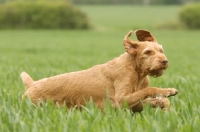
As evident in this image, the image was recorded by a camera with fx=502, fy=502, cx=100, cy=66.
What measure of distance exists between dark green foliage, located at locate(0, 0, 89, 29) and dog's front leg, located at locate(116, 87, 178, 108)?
42.2 metres

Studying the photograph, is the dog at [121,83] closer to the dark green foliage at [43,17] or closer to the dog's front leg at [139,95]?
the dog's front leg at [139,95]

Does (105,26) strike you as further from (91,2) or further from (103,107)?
(103,107)

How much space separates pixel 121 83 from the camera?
15.8 ft

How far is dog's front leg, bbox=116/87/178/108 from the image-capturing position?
15.0 feet

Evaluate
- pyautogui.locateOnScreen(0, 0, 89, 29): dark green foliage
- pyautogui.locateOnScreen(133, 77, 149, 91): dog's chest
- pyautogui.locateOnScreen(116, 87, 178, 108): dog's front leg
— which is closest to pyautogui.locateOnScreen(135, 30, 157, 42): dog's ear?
pyautogui.locateOnScreen(133, 77, 149, 91): dog's chest

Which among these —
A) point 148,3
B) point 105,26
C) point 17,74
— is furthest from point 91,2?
point 17,74

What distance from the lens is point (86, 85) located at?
16.7 feet

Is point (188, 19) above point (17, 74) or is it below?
below

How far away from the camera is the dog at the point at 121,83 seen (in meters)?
4.65

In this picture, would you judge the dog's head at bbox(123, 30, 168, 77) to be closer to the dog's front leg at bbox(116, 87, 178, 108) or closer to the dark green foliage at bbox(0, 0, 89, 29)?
the dog's front leg at bbox(116, 87, 178, 108)

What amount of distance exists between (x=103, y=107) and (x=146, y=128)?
4.01 feet

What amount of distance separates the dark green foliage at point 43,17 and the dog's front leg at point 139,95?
42.2 m

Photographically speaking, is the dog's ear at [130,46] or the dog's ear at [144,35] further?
the dog's ear at [144,35]

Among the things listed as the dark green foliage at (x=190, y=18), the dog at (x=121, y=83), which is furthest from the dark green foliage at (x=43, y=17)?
the dog at (x=121, y=83)
